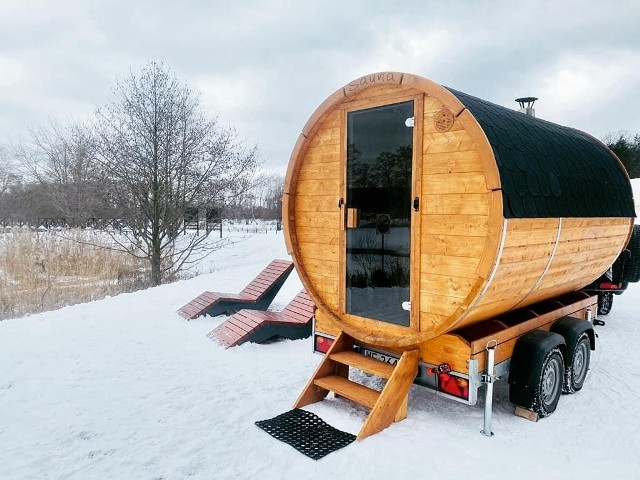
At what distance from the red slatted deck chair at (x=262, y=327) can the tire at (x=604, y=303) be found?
229 inches

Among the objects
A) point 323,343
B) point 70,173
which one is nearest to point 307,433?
point 323,343

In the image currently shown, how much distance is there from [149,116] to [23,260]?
5.45m

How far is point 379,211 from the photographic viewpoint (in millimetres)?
4223

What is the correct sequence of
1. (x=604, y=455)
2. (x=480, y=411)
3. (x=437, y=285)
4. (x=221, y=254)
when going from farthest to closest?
(x=221, y=254)
(x=480, y=411)
(x=437, y=285)
(x=604, y=455)

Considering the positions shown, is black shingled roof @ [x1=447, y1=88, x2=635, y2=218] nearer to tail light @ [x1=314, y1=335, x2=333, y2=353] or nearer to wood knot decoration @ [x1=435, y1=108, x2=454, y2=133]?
wood knot decoration @ [x1=435, y1=108, x2=454, y2=133]

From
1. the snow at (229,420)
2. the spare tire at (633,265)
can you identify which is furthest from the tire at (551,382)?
the spare tire at (633,265)

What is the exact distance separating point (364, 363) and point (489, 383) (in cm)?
114

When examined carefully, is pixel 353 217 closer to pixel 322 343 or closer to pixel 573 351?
pixel 322 343

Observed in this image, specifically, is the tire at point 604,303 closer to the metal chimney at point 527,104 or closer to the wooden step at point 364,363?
the metal chimney at point 527,104

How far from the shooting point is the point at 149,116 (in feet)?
43.0

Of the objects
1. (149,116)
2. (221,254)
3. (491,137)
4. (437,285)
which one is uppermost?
(149,116)

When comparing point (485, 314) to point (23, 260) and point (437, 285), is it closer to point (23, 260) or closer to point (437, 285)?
point (437, 285)

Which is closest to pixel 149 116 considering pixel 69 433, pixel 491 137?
pixel 69 433

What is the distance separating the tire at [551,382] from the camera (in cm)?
401
